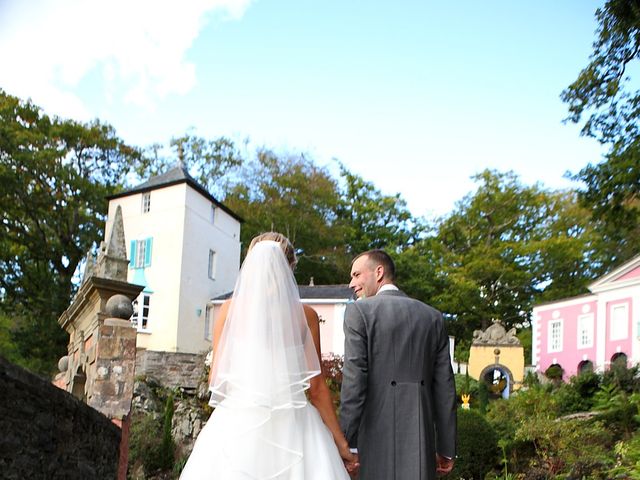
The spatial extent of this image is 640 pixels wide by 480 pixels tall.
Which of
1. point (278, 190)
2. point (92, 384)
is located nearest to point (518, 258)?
point (278, 190)

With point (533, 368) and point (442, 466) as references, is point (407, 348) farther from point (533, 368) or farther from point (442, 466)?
point (533, 368)

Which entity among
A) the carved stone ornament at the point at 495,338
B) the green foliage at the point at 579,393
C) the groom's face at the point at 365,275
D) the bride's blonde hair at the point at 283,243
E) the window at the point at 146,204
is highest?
the window at the point at 146,204

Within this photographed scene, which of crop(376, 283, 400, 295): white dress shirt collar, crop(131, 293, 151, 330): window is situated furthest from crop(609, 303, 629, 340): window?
crop(376, 283, 400, 295): white dress shirt collar

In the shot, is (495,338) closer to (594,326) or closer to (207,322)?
(594,326)

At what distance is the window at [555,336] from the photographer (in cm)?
4122

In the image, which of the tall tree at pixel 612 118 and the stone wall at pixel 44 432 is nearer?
the stone wall at pixel 44 432

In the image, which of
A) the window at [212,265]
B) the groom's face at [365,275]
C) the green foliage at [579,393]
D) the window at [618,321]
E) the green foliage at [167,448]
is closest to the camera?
the groom's face at [365,275]

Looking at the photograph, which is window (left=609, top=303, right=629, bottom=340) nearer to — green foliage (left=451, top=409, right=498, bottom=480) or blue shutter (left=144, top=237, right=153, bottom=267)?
blue shutter (left=144, top=237, right=153, bottom=267)

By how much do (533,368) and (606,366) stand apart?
7.22m

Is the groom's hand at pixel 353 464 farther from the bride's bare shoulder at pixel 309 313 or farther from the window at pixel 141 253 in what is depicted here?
the window at pixel 141 253

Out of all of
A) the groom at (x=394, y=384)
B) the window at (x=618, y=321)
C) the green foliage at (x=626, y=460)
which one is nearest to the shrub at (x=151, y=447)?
the green foliage at (x=626, y=460)

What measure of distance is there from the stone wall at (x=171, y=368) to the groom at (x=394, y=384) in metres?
24.9

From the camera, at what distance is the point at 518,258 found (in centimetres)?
4350

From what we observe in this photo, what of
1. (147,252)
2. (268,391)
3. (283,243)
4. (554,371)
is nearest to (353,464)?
(268,391)
